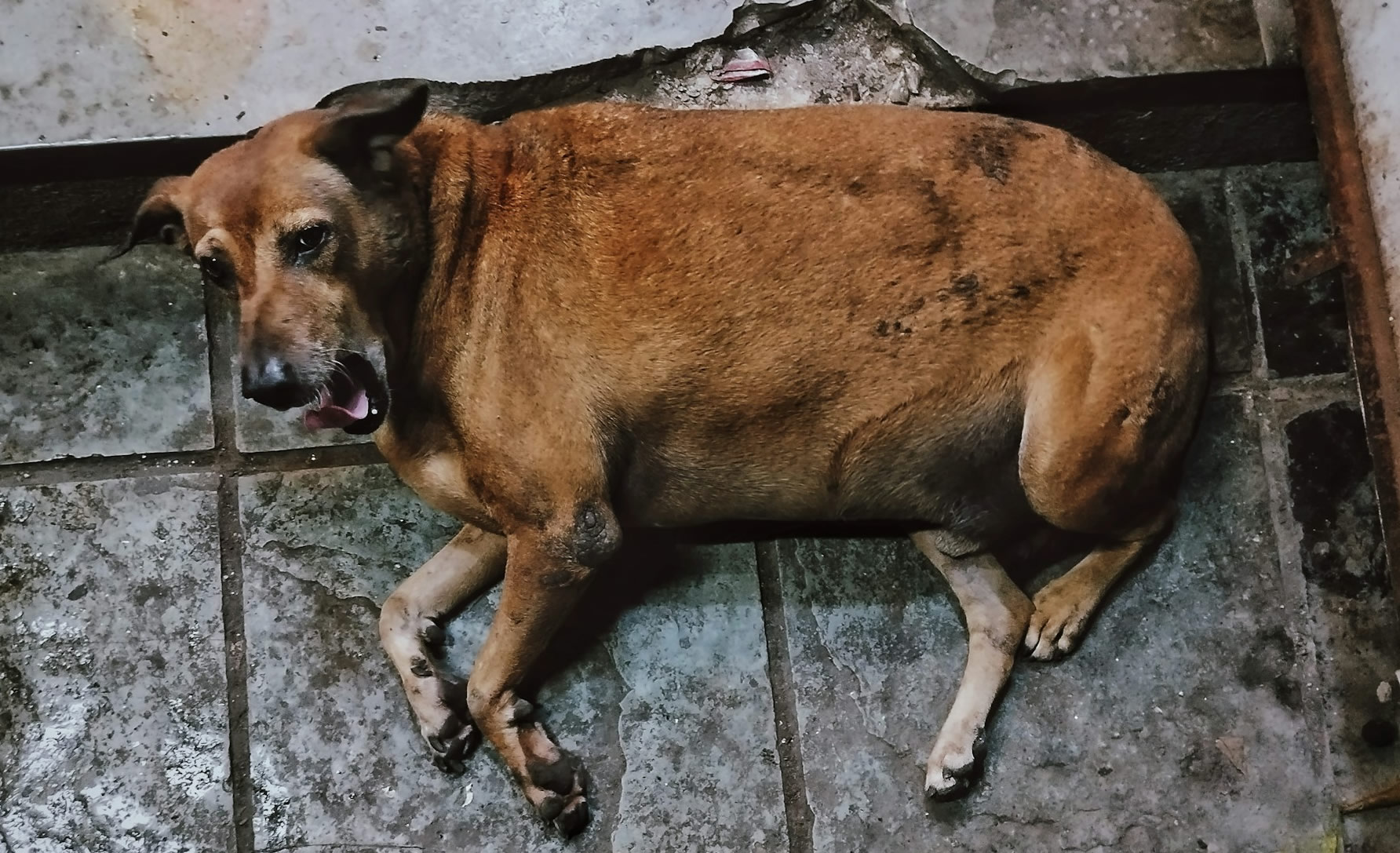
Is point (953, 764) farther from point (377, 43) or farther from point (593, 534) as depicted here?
point (377, 43)

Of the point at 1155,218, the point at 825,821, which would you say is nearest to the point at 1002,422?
the point at 1155,218

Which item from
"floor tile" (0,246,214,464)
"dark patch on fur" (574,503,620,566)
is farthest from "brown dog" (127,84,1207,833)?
"floor tile" (0,246,214,464)

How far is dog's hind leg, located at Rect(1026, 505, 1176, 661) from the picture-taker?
8.75 feet

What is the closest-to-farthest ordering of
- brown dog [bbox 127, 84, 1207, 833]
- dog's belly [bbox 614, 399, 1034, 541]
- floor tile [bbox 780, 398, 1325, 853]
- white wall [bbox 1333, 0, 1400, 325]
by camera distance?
brown dog [bbox 127, 84, 1207, 833], dog's belly [bbox 614, 399, 1034, 541], white wall [bbox 1333, 0, 1400, 325], floor tile [bbox 780, 398, 1325, 853]

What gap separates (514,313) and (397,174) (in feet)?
1.09

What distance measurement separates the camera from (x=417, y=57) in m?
2.67

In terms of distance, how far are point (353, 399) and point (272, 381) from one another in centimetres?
16

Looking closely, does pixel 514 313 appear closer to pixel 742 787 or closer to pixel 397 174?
pixel 397 174

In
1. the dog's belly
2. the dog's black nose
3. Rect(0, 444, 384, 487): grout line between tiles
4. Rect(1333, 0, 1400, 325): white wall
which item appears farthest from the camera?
Rect(0, 444, 384, 487): grout line between tiles

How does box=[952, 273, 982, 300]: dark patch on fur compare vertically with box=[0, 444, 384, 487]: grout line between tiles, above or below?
above

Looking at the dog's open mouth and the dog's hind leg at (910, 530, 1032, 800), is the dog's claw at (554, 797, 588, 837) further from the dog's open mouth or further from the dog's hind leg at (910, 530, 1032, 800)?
the dog's open mouth

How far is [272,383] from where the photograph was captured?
80.4 inches

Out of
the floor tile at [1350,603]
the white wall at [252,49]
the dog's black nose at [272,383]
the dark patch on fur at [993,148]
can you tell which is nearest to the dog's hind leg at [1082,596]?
the floor tile at [1350,603]

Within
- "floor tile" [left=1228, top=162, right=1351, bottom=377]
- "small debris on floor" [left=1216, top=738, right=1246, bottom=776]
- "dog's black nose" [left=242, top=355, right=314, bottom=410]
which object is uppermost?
"floor tile" [left=1228, top=162, right=1351, bottom=377]
